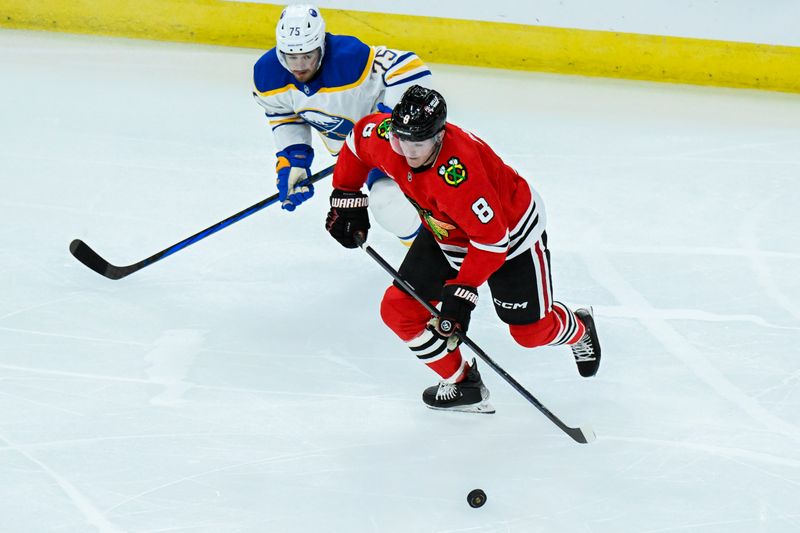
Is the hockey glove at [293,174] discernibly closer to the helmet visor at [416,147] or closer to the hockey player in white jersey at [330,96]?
the hockey player in white jersey at [330,96]

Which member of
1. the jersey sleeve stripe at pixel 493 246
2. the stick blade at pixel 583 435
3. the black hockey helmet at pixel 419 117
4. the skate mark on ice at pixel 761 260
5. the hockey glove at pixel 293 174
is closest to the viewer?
the black hockey helmet at pixel 419 117

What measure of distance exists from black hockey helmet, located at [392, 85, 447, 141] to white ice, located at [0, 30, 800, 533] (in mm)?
872

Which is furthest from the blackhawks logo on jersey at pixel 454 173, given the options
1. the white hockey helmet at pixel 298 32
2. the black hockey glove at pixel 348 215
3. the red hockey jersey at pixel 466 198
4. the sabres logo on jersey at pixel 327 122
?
the sabres logo on jersey at pixel 327 122

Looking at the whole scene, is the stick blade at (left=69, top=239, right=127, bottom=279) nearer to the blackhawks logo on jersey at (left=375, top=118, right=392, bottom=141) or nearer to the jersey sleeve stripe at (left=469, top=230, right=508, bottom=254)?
the blackhawks logo on jersey at (left=375, top=118, right=392, bottom=141)

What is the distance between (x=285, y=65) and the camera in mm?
2949

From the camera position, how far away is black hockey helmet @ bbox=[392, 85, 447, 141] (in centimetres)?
213

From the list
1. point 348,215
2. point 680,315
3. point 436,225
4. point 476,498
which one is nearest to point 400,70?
point 348,215

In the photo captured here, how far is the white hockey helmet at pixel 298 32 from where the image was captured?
9.31 ft

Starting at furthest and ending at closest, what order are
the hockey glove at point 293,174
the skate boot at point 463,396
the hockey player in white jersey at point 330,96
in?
the hockey glove at point 293,174, the hockey player in white jersey at point 330,96, the skate boot at point 463,396

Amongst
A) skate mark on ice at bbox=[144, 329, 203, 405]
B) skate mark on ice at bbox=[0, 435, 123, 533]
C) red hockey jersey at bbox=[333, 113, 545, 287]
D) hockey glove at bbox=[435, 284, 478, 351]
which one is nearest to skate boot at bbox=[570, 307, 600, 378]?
red hockey jersey at bbox=[333, 113, 545, 287]

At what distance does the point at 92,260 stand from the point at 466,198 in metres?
1.62

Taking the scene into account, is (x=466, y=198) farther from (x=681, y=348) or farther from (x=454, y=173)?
(x=681, y=348)

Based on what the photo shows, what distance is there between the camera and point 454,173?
86.8 inches

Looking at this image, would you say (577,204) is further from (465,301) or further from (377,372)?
(465,301)
